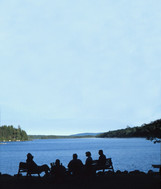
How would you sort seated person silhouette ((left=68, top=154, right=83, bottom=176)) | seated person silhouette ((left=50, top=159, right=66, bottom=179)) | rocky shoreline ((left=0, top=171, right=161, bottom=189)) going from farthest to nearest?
seated person silhouette ((left=68, top=154, right=83, bottom=176))
seated person silhouette ((left=50, top=159, right=66, bottom=179))
rocky shoreline ((left=0, top=171, right=161, bottom=189))

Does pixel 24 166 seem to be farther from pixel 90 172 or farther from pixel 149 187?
pixel 149 187

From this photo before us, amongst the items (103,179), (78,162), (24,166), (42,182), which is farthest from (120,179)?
(24,166)

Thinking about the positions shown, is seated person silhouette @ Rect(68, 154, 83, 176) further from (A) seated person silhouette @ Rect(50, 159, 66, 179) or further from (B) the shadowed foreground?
(A) seated person silhouette @ Rect(50, 159, 66, 179)

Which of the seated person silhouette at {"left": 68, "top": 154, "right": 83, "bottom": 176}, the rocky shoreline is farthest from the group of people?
the rocky shoreline

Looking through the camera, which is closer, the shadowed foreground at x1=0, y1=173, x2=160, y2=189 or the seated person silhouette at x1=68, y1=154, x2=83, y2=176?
the shadowed foreground at x1=0, y1=173, x2=160, y2=189

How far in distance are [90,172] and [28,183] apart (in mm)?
2613

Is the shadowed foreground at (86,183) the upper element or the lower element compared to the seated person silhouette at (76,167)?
lower

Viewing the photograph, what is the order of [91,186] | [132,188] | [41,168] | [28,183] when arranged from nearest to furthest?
1. [132,188]
2. [91,186]
3. [28,183]
4. [41,168]

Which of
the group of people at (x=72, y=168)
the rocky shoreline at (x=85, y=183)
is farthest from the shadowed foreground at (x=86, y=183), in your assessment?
the group of people at (x=72, y=168)

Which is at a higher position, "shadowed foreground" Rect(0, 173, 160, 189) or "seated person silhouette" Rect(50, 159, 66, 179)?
"seated person silhouette" Rect(50, 159, 66, 179)

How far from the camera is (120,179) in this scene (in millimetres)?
12398

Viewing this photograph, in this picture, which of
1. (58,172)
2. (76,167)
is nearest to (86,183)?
(76,167)

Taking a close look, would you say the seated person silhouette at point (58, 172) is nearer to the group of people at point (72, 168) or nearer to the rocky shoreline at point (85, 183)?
the group of people at point (72, 168)

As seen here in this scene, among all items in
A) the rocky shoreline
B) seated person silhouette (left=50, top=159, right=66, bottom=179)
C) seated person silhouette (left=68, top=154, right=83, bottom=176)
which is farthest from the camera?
seated person silhouette (left=68, top=154, right=83, bottom=176)
